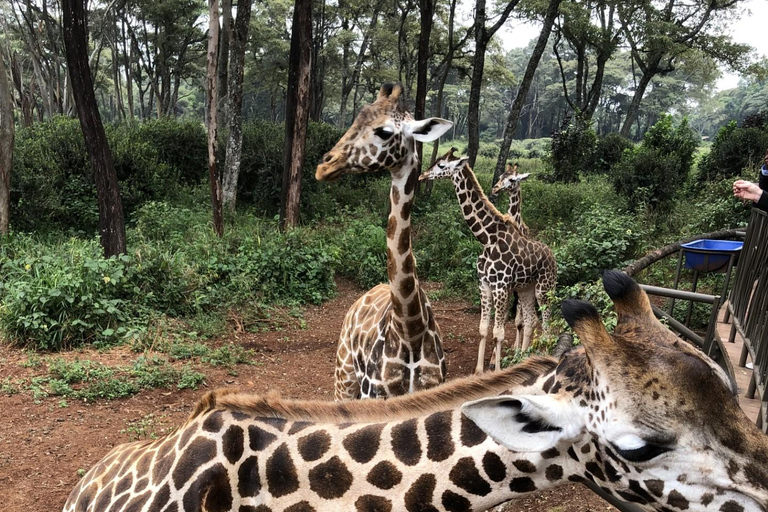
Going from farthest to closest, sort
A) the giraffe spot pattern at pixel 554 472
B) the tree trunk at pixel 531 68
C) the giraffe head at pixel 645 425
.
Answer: the tree trunk at pixel 531 68
the giraffe spot pattern at pixel 554 472
the giraffe head at pixel 645 425

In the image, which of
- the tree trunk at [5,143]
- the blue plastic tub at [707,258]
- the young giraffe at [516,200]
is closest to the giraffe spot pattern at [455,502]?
the blue plastic tub at [707,258]

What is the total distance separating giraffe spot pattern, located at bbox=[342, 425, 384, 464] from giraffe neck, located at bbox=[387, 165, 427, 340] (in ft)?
6.02

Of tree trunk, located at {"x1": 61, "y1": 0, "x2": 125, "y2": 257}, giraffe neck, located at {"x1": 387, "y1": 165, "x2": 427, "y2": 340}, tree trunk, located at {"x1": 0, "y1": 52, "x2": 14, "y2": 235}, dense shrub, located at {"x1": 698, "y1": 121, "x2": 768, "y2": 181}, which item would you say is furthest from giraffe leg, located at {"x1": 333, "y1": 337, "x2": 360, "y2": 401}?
dense shrub, located at {"x1": 698, "y1": 121, "x2": 768, "y2": 181}

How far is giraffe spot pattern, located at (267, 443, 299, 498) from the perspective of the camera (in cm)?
199

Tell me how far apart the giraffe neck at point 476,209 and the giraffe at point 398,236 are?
11.2 ft

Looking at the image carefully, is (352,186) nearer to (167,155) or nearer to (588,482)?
(167,155)

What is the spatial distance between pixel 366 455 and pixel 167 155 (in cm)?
1459

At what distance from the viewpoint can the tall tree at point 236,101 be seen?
12.4 meters

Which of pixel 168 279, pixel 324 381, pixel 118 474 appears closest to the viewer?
pixel 118 474

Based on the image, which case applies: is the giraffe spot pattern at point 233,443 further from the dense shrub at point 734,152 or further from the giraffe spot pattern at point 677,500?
the dense shrub at point 734,152

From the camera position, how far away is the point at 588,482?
5.88 ft

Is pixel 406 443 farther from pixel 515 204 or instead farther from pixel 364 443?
pixel 515 204

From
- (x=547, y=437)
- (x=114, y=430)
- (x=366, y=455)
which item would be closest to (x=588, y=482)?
(x=547, y=437)

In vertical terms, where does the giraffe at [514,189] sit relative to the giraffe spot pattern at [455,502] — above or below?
above
